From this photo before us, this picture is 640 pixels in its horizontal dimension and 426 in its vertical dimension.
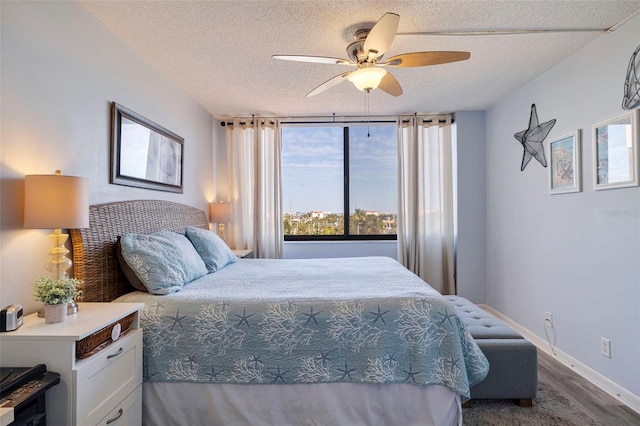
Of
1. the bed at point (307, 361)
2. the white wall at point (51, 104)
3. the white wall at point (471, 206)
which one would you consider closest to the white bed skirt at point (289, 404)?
the bed at point (307, 361)

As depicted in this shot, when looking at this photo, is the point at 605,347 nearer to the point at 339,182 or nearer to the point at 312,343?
the point at 312,343

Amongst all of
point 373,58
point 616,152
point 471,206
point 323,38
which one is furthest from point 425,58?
point 471,206

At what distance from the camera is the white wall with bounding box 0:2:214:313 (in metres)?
1.57

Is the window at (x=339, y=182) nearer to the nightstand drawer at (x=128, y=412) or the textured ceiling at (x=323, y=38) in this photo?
the textured ceiling at (x=323, y=38)

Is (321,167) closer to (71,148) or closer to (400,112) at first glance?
(400,112)

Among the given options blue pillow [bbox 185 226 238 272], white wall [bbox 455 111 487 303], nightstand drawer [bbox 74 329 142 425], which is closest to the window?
white wall [bbox 455 111 487 303]

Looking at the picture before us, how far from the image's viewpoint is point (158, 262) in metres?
2.10

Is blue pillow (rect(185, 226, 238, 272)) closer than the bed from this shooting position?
No

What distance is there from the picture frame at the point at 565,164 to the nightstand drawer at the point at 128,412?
3312mm

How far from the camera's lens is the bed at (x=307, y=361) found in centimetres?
181

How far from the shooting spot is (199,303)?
6.18ft

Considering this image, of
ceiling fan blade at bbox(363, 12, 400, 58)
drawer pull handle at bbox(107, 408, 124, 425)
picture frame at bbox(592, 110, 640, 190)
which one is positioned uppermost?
ceiling fan blade at bbox(363, 12, 400, 58)

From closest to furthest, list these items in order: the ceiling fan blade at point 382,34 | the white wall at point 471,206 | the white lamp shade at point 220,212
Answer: the ceiling fan blade at point 382,34, the white lamp shade at point 220,212, the white wall at point 471,206

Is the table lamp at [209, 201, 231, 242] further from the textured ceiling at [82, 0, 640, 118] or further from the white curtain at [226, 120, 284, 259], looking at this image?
the textured ceiling at [82, 0, 640, 118]
